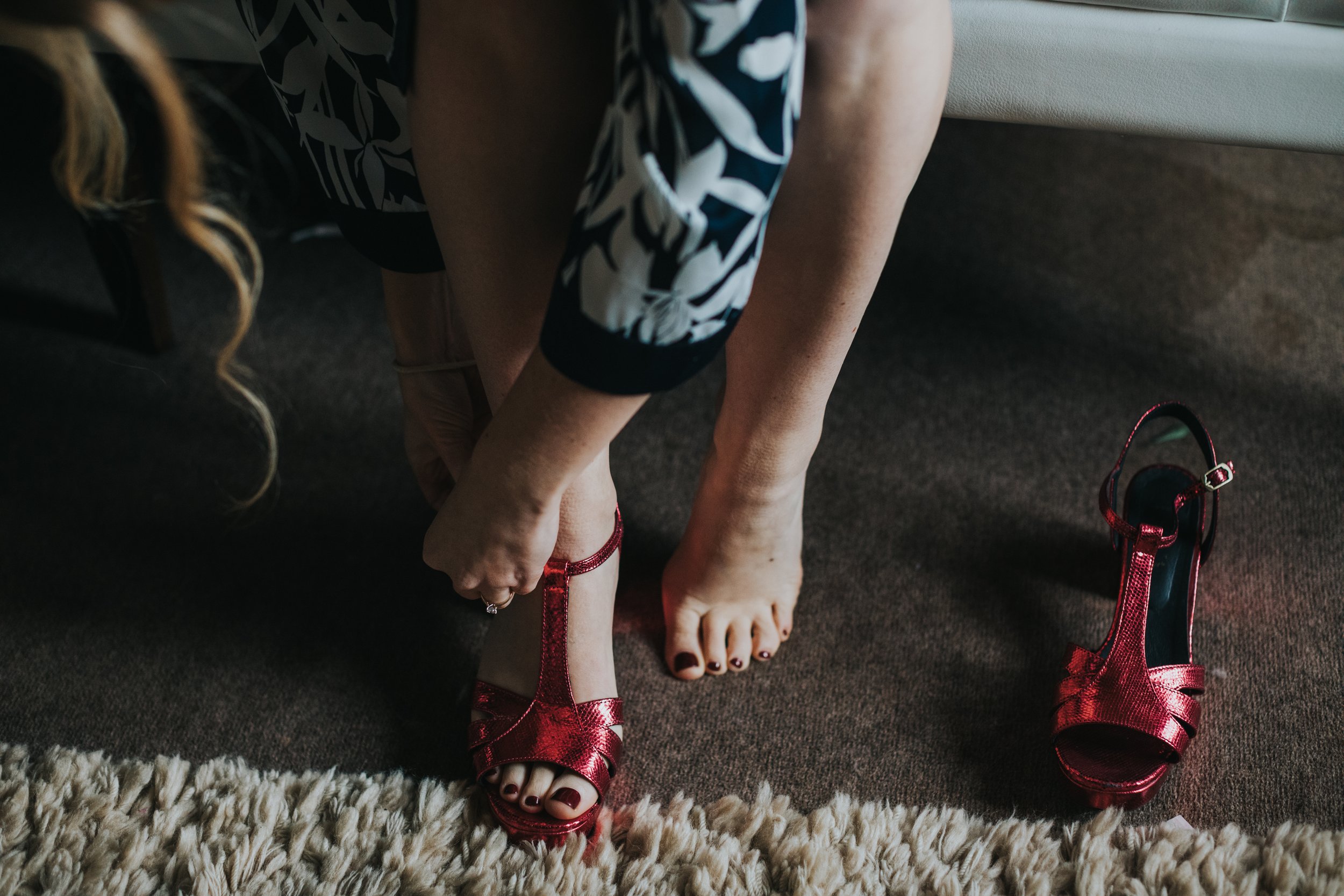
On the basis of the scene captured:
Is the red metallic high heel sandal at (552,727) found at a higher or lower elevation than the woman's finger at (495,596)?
lower

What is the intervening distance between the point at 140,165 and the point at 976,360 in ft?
2.69

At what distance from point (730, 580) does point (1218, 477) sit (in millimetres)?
348

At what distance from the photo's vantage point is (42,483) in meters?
0.81

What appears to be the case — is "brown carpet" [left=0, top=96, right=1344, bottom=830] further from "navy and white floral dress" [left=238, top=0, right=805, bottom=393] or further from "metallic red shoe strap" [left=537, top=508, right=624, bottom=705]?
"navy and white floral dress" [left=238, top=0, right=805, bottom=393]

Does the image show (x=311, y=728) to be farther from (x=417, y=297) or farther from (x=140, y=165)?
(x=140, y=165)

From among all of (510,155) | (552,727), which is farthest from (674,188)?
(552,727)

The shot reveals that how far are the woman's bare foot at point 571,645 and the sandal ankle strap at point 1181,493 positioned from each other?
370 mm

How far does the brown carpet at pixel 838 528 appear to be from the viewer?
2.09 ft

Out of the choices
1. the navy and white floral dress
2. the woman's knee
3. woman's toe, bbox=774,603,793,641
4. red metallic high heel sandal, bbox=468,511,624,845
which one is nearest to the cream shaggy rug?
red metallic high heel sandal, bbox=468,511,624,845

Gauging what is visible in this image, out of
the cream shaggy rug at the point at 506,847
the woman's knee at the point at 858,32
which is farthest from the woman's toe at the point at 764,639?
the woman's knee at the point at 858,32

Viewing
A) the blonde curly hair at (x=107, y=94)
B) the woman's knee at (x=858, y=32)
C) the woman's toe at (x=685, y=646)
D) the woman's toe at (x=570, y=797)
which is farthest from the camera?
the woman's toe at (x=685, y=646)

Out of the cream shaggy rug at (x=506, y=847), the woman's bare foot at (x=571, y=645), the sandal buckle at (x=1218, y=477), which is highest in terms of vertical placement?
the sandal buckle at (x=1218, y=477)

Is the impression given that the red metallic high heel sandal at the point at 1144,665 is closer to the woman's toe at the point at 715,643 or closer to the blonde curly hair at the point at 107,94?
the woman's toe at the point at 715,643

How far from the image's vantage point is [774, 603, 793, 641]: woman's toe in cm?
70
